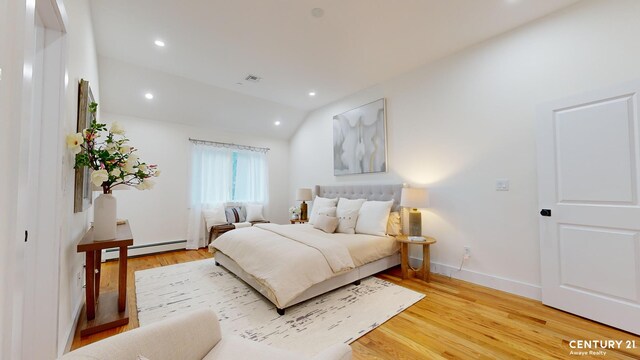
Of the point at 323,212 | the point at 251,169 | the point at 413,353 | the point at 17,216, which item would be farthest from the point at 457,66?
the point at 251,169

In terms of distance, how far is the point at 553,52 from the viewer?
2.38 meters

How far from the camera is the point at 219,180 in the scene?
499cm

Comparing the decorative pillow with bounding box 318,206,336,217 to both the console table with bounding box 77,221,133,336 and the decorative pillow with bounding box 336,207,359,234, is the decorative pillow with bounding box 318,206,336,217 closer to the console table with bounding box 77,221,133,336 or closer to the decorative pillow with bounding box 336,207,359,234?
the decorative pillow with bounding box 336,207,359,234

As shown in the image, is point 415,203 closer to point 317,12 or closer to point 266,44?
point 317,12

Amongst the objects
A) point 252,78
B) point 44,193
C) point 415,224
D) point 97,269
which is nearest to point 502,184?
point 415,224

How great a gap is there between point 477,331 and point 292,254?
163cm

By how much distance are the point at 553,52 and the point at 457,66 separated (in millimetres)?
889

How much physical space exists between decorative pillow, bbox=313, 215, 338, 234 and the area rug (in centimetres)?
80

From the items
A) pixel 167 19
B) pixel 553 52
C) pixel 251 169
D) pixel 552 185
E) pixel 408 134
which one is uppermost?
pixel 167 19

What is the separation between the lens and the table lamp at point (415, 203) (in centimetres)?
301

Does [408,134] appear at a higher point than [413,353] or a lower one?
higher

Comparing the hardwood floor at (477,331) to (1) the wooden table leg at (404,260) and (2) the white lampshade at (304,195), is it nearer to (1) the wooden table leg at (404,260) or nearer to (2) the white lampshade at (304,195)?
(1) the wooden table leg at (404,260)

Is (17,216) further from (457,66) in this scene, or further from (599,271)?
(457,66)

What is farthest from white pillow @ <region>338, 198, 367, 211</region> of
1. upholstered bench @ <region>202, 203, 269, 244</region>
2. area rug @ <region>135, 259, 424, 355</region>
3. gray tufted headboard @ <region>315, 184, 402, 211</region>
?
upholstered bench @ <region>202, 203, 269, 244</region>
